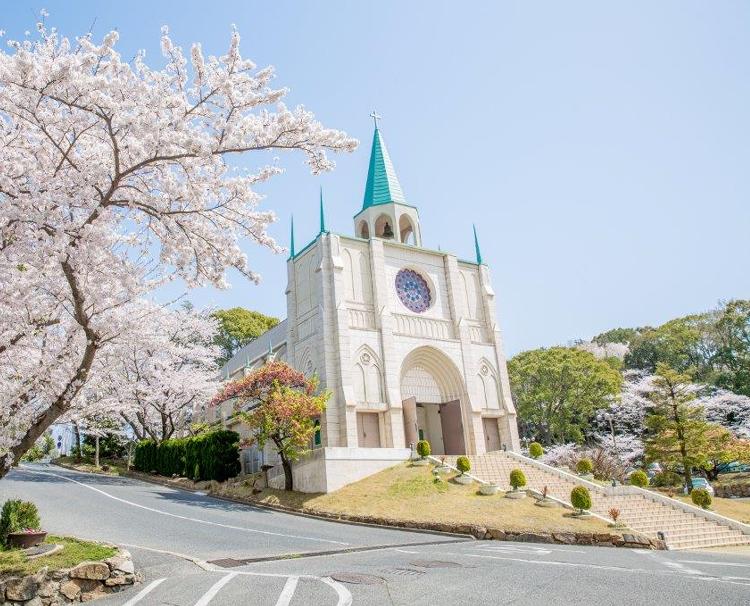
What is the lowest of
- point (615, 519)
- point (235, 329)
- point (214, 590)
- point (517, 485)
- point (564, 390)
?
point (615, 519)

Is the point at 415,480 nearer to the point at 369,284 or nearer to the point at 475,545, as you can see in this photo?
the point at 475,545

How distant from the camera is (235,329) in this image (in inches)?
2361

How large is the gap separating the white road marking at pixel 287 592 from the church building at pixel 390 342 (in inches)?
640

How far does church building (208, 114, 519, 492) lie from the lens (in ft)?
97.1

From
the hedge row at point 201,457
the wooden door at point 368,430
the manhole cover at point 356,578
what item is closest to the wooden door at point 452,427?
the wooden door at point 368,430

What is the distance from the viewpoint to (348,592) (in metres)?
8.91

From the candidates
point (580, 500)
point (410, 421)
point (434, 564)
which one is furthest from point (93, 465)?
point (434, 564)

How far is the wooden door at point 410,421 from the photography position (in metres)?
30.7

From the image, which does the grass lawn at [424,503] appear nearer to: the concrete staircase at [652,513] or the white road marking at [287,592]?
the concrete staircase at [652,513]

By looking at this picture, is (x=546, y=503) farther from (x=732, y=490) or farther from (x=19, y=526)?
(x=732, y=490)

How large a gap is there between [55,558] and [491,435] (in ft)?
89.8

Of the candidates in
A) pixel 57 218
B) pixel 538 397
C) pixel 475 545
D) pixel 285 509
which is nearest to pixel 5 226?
pixel 57 218

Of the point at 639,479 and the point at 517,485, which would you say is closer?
the point at 517,485

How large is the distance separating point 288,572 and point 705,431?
26.6 meters
